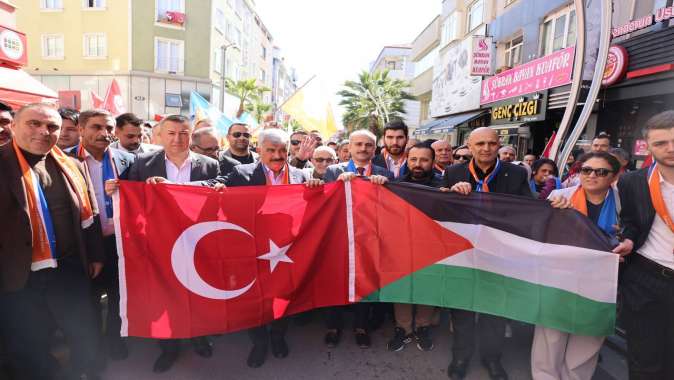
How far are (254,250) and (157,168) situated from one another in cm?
111

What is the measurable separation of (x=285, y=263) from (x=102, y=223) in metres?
1.51

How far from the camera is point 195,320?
295 centimetres

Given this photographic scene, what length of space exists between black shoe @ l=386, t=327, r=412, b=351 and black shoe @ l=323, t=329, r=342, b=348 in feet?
1.53

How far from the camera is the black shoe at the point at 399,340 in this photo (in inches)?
135

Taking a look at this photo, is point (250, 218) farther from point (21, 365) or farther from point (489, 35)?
point (489, 35)

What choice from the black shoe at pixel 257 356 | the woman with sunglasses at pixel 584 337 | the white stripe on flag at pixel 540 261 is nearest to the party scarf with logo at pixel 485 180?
the white stripe on flag at pixel 540 261

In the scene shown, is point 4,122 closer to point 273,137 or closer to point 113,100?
point 273,137

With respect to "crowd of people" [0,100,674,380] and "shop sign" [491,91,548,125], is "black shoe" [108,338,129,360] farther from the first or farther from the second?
"shop sign" [491,91,548,125]

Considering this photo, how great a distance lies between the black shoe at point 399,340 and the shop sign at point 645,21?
8472mm

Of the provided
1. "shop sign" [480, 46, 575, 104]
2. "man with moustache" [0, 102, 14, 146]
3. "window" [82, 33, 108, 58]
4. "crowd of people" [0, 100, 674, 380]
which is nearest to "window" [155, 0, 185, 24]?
"window" [82, 33, 108, 58]

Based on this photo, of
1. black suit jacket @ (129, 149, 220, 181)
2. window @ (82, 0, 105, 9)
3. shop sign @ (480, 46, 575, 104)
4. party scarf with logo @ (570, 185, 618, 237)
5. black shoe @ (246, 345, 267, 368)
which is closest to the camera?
party scarf with logo @ (570, 185, 618, 237)

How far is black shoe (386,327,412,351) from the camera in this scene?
3.44m

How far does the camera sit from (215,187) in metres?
3.03

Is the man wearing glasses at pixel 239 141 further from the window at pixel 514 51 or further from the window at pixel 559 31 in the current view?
the window at pixel 514 51
